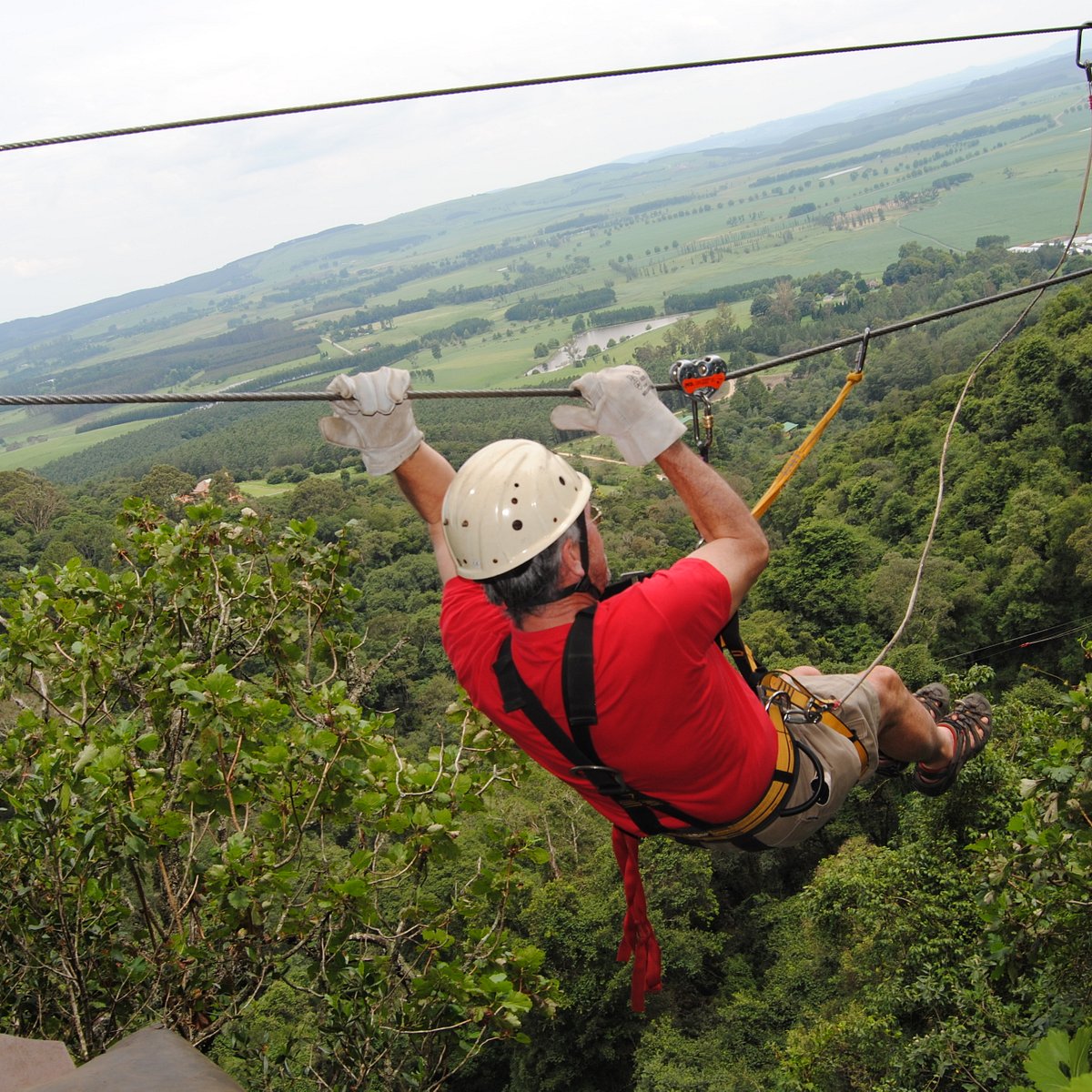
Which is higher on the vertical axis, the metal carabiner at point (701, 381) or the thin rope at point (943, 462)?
the metal carabiner at point (701, 381)

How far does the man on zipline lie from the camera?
265cm

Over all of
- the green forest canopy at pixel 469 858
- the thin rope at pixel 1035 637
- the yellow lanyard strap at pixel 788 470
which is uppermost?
the yellow lanyard strap at pixel 788 470

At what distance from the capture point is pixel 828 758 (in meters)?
3.45

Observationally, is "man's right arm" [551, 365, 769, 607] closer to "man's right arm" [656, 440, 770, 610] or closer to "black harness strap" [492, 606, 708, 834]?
"man's right arm" [656, 440, 770, 610]

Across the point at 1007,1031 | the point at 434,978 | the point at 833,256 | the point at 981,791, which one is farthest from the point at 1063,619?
the point at 833,256

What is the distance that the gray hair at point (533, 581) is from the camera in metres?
2.70

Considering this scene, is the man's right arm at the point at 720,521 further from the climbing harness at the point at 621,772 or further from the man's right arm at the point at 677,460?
the climbing harness at the point at 621,772

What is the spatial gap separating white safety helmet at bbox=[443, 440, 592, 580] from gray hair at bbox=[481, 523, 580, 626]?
0.12 ft

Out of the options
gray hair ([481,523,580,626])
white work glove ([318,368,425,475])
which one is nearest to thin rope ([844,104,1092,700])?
gray hair ([481,523,580,626])

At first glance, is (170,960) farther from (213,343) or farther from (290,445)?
(213,343)

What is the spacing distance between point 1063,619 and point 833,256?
132768mm

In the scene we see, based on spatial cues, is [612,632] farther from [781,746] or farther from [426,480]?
[426,480]

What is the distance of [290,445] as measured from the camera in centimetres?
9012

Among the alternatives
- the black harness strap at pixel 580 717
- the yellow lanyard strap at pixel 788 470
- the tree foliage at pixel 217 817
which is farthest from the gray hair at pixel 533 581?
the tree foliage at pixel 217 817
